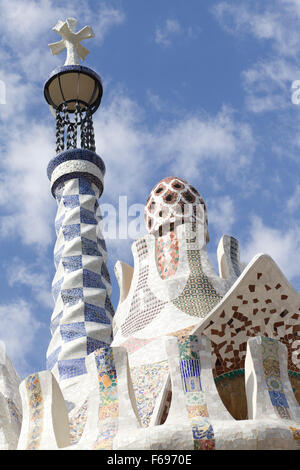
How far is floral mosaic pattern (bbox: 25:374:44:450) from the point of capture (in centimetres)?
632

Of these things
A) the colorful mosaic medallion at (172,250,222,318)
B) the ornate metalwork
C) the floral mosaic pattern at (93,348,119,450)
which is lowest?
the floral mosaic pattern at (93,348,119,450)

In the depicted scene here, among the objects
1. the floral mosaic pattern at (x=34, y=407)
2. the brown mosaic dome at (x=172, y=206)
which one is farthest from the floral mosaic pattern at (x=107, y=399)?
the brown mosaic dome at (x=172, y=206)

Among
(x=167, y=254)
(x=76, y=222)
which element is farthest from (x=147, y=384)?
(x=76, y=222)

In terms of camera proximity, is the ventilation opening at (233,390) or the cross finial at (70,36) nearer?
the ventilation opening at (233,390)

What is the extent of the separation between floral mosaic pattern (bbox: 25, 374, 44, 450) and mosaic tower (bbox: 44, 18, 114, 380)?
368cm

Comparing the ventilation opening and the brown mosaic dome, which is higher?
the brown mosaic dome

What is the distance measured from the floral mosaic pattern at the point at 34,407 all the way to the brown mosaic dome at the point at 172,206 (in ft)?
13.9

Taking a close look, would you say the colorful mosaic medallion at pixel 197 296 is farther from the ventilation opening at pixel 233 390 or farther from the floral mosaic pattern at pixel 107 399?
the floral mosaic pattern at pixel 107 399

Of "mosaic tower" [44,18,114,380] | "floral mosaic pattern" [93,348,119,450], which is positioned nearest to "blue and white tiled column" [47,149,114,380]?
"mosaic tower" [44,18,114,380]

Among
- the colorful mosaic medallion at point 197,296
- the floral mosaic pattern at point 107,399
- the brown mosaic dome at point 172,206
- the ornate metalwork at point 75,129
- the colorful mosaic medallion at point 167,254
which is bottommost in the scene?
the floral mosaic pattern at point 107,399

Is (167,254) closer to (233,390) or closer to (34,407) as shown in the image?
(233,390)

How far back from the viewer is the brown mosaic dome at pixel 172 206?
33.9 feet

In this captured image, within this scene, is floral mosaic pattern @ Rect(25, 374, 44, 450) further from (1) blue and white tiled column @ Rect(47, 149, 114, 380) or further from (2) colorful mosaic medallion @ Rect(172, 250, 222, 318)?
(1) blue and white tiled column @ Rect(47, 149, 114, 380)
